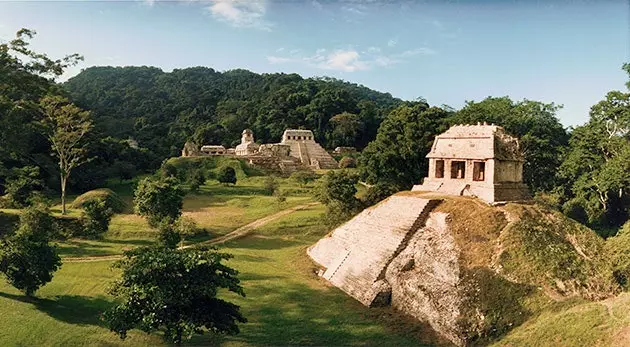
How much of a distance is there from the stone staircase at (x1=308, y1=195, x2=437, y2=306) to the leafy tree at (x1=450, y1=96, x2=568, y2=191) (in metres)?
14.2

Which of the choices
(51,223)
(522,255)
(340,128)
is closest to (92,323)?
(51,223)

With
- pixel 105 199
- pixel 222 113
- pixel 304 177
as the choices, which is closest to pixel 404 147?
pixel 304 177

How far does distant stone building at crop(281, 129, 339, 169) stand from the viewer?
5716 centimetres

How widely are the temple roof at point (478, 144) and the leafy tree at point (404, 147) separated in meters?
8.21

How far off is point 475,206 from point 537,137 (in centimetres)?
1765

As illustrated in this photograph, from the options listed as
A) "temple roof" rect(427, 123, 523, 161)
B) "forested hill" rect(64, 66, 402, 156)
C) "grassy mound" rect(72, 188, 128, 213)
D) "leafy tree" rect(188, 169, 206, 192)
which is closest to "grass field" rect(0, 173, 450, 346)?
"grassy mound" rect(72, 188, 128, 213)

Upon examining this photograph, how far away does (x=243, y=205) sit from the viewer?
115ft

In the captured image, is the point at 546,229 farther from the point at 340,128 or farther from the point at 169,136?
the point at 169,136

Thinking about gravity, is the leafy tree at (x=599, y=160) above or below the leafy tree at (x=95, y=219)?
above

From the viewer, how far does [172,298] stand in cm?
1263

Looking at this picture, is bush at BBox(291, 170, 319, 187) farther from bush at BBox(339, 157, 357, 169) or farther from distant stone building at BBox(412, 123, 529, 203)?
distant stone building at BBox(412, 123, 529, 203)

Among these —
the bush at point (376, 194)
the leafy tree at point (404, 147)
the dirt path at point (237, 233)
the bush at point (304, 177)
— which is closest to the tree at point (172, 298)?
the dirt path at point (237, 233)

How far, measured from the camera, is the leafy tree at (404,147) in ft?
107

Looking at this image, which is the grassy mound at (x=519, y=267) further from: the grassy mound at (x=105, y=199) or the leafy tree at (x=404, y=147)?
the grassy mound at (x=105, y=199)
